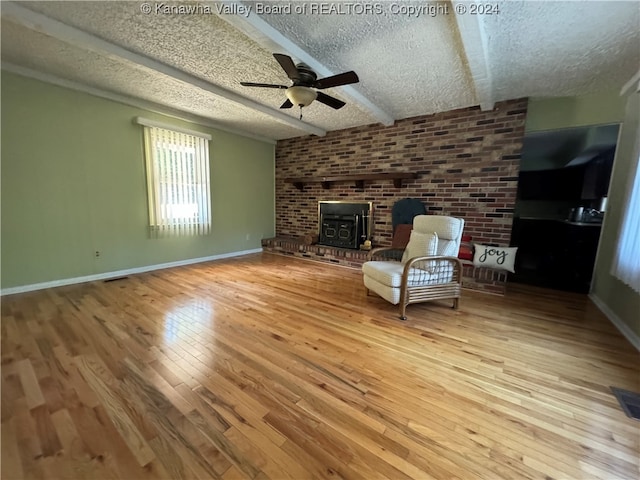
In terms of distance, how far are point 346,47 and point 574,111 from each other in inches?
120

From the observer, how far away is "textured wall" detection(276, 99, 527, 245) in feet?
11.2

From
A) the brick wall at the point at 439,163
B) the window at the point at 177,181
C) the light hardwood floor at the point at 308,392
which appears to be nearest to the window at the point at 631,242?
the light hardwood floor at the point at 308,392

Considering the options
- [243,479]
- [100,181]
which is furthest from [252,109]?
[243,479]

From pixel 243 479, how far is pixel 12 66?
423 cm

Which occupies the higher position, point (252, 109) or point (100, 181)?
point (252, 109)

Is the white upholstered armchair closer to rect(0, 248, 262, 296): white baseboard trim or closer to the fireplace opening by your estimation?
the fireplace opening

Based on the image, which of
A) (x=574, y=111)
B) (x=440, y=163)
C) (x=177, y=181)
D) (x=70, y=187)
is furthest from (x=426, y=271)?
(x=70, y=187)

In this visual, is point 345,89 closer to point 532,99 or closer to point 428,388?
point 532,99

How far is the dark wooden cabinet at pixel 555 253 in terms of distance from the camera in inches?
130

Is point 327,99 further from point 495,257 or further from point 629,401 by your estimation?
point 629,401

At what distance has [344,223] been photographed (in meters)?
4.79

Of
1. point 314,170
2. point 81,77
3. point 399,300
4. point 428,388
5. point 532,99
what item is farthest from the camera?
point 314,170

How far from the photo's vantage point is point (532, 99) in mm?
3270

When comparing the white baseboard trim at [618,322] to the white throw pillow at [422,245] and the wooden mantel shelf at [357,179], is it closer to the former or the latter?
the white throw pillow at [422,245]
